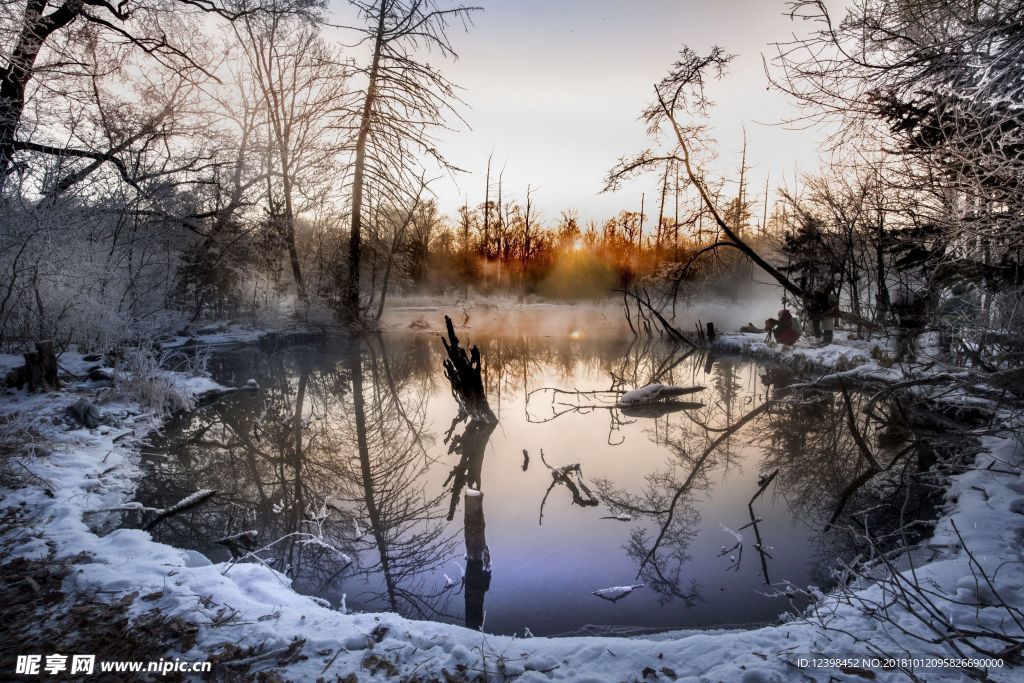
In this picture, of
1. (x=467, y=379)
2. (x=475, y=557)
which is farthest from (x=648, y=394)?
(x=475, y=557)

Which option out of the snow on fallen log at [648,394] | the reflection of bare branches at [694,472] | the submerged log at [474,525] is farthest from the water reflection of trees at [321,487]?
the snow on fallen log at [648,394]

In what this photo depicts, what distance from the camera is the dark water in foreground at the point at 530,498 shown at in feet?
14.7

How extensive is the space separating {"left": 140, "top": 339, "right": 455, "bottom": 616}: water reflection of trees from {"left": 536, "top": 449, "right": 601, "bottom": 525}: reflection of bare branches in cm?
164

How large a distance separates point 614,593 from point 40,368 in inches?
381

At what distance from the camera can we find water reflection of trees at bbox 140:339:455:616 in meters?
4.81

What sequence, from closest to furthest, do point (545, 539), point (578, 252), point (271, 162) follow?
point (545, 539) → point (271, 162) → point (578, 252)

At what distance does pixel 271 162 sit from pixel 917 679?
23.5m

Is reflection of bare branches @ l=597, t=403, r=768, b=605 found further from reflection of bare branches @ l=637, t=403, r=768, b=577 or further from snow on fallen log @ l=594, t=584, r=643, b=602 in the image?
snow on fallen log @ l=594, t=584, r=643, b=602

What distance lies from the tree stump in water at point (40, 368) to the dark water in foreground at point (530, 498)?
7.12ft

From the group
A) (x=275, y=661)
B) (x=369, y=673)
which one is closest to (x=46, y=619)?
Answer: (x=275, y=661)

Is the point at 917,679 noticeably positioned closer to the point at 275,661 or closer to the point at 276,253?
the point at 275,661

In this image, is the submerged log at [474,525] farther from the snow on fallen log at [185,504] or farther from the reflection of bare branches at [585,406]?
the reflection of bare branches at [585,406]

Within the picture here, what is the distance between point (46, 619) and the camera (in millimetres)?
3082

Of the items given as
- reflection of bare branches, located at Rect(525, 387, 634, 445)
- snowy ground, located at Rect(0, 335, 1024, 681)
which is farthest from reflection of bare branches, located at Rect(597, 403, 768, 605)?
reflection of bare branches, located at Rect(525, 387, 634, 445)
